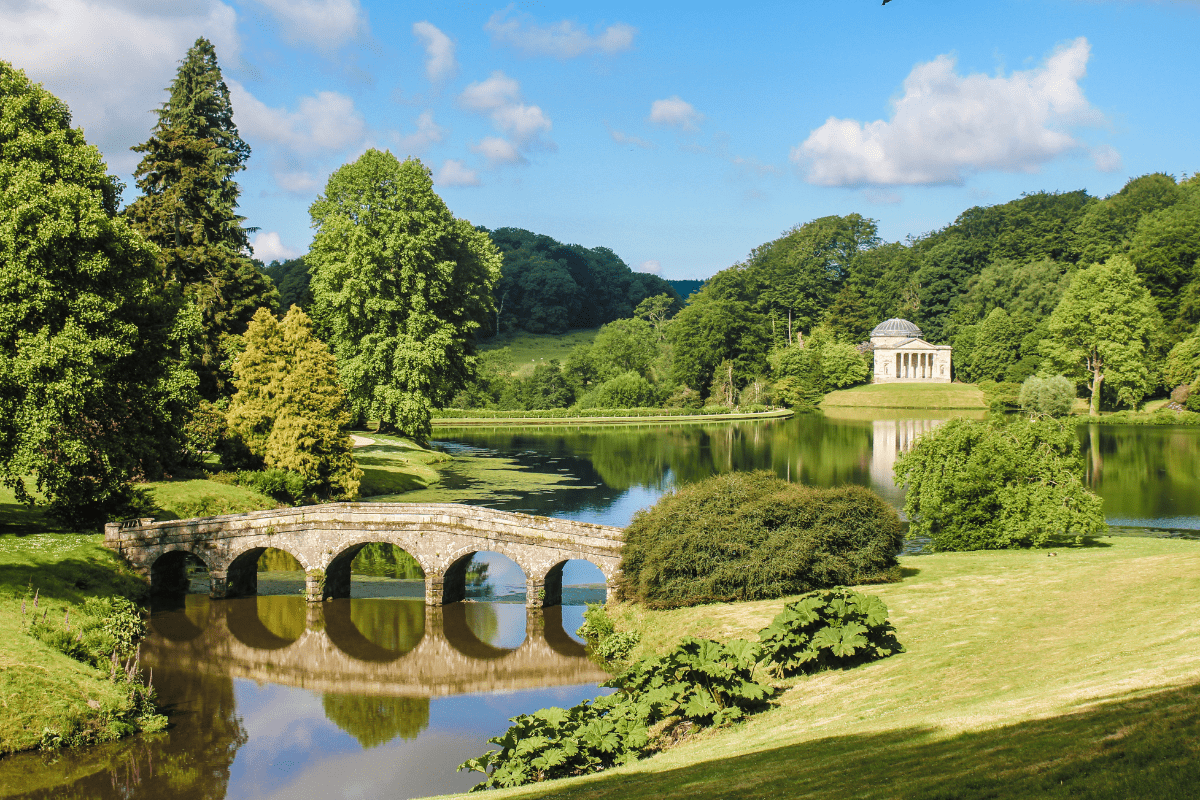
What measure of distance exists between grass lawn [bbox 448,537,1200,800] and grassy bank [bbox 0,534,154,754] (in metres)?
12.2

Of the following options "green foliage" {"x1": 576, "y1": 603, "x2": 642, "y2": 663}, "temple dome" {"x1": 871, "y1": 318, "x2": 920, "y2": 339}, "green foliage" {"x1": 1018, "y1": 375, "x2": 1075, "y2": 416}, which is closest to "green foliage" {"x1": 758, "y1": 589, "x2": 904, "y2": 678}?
"green foliage" {"x1": 576, "y1": 603, "x2": 642, "y2": 663}

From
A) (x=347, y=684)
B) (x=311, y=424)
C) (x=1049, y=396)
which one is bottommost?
(x=347, y=684)

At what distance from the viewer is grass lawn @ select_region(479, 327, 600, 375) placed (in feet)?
415

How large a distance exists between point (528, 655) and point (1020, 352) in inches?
3546

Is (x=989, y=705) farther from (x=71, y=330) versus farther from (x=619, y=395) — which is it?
(x=619, y=395)

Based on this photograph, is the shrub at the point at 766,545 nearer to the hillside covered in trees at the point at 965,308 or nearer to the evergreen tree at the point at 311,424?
the evergreen tree at the point at 311,424

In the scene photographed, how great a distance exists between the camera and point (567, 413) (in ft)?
306

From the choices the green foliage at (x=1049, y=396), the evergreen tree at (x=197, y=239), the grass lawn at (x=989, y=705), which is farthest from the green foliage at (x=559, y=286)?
the grass lawn at (x=989, y=705)

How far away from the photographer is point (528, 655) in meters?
24.5

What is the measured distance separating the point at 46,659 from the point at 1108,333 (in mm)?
89022

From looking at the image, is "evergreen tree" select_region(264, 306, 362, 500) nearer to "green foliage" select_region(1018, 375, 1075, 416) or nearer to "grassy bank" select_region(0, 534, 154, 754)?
"grassy bank" select_region(0, 534, 154, 754)

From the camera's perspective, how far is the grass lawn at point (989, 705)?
8328mm

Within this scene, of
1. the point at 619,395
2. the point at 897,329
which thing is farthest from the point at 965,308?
the point at 619,395

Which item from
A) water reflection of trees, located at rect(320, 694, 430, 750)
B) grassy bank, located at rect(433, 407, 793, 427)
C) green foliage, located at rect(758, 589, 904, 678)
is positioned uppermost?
grassy bank, located at rect(433, 407, 793, 427)
